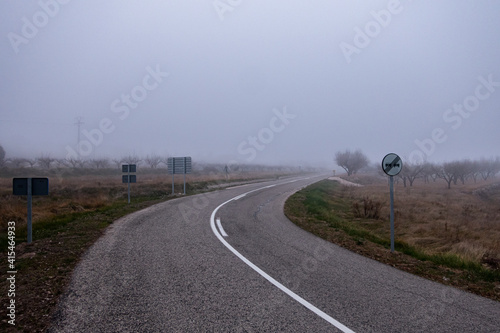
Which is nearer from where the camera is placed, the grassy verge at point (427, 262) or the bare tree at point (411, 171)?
the grassy verge at point (427, 262)

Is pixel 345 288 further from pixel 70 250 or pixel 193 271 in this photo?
pixel 70 250

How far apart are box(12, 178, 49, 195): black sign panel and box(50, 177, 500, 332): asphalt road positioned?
2205 millimetres

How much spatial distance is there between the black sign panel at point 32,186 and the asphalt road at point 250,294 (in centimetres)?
221

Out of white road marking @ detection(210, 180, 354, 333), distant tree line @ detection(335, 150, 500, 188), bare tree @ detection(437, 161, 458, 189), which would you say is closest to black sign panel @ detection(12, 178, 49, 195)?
white road marking @ detection(210, 180, 354, 333)

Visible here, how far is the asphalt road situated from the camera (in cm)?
353

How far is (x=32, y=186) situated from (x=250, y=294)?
6657 millimetres

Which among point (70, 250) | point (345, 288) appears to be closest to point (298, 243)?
point (345, 288)

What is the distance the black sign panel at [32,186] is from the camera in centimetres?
730

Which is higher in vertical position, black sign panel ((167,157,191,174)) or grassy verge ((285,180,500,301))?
black sign panel ((167,157,191,174))

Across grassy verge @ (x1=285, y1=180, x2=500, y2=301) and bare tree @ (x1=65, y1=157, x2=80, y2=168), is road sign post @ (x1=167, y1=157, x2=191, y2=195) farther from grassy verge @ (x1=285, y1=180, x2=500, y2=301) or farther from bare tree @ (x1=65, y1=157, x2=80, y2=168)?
bare tree @ (x1=65, y1=157, x2=80, y2=168)

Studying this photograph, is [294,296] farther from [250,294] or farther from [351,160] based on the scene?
[351,160]

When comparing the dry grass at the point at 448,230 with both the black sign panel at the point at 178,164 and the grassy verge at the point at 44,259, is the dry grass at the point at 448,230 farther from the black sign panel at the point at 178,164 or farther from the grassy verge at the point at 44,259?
the black sign panel at the point at 178,164

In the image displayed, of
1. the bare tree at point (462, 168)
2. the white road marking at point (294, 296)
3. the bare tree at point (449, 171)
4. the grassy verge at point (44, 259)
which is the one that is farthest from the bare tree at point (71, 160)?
the bare tree at point (462, 168)

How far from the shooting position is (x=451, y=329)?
11.4 ft
